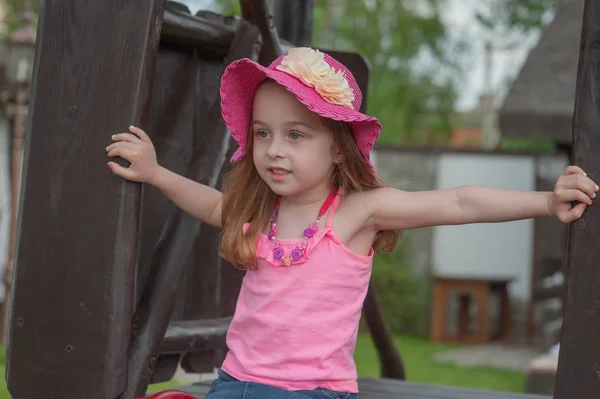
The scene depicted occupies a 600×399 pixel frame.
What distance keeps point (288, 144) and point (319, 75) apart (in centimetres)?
17

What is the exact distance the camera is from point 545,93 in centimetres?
757

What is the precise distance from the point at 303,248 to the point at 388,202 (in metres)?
0.22

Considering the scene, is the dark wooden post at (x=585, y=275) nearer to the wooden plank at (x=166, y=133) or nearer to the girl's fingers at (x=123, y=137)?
the girl's fingers at (x=123, y=137)

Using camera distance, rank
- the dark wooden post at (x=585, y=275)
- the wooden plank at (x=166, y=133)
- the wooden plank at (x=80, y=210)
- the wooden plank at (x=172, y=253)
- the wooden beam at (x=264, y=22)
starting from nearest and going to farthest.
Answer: the dark wooden post at (x=585, y=275)
the wooden plank at (x=80, y=210)
the wooden plank at (x=172, y=253)
the wooden plank at (x=166, y=133)
the wooden beam at (x=264, y=22)

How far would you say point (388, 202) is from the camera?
7.63ft

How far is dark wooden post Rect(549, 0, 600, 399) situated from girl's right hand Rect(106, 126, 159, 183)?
94 centimetres

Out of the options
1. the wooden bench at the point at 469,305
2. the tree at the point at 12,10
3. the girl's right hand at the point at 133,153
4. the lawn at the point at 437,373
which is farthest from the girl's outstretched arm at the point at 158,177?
the tree at the point at 12,10

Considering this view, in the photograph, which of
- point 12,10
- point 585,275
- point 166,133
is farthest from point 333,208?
point 12,10

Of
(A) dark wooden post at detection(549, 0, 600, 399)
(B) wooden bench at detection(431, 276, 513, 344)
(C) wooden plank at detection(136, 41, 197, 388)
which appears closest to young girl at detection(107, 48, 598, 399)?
(A) dark wooden post at detection(549, 0, 600, 399)

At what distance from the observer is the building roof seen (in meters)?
7.21

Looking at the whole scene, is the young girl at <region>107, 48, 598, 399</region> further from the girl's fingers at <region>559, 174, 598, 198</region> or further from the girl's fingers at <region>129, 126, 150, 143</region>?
the girl's fingers at <region>559, 174, 598, 198</region>

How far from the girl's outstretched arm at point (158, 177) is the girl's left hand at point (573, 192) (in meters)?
0.91

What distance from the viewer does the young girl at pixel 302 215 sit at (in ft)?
7.32

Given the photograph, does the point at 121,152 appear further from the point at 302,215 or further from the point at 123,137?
the point at 302,215
